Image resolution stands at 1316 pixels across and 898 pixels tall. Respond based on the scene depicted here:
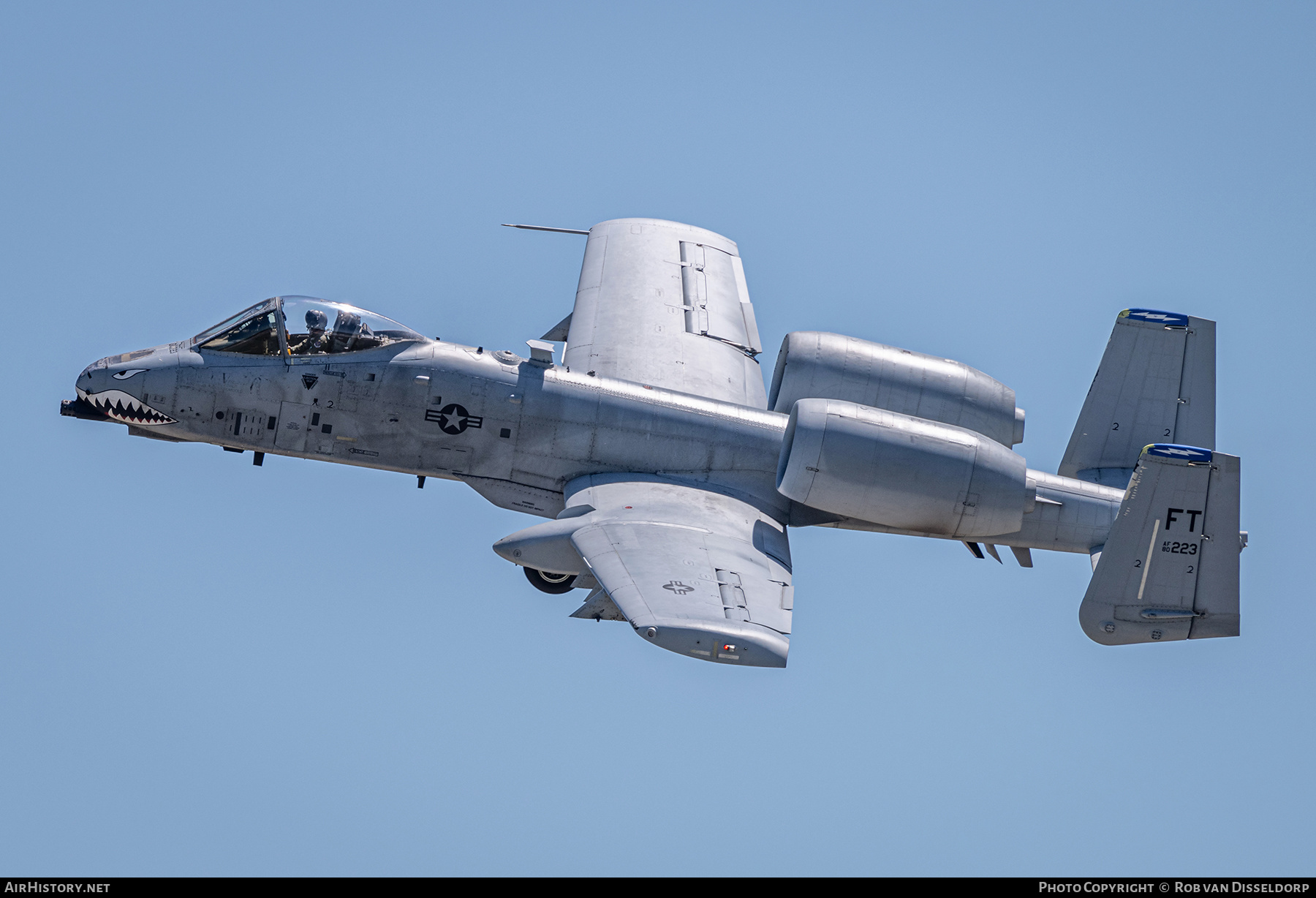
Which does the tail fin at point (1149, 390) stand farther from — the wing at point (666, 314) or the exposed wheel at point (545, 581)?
the exposed wheel at point (545, 581)

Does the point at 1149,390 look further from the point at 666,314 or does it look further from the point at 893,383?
the point at 666,314

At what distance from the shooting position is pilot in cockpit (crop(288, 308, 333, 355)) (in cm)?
2464

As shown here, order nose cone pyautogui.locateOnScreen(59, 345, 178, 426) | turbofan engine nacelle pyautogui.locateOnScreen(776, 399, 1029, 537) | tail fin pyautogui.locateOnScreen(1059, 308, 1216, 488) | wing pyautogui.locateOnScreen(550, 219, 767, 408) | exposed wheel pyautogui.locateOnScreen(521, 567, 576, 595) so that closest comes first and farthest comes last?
turbofan engine nacelle pyautogui.locateOnScreen(776, 399, 1029, 537), nose cone pyautogui.locateOnScreen(59, 345, 178, 426), exposed wheel pyautogui.locateOnScreen(521, 567, 576, 595), tail fin pyautogui.locateOnScreen(1059, 308, 1216, 488), wing pyautogui.locateOnScreen(550, 219, 767, 408)

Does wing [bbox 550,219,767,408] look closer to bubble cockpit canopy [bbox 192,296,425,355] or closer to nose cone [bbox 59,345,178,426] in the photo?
bubble cockpit canopy [bbox 192,296,425,355]

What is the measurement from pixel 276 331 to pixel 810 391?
26.7ft

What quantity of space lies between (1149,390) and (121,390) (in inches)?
604

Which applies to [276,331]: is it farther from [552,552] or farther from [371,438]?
[552,552]

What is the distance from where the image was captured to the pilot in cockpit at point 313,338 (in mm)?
24641

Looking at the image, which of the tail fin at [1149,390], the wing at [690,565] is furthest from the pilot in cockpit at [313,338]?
the tail fin at [1149,390]

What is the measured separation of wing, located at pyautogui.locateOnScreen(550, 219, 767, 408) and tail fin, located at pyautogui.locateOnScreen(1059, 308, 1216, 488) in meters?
5.58

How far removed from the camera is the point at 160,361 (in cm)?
2462

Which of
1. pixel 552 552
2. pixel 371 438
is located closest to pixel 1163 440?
pixel 552 552

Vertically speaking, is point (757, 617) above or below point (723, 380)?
below

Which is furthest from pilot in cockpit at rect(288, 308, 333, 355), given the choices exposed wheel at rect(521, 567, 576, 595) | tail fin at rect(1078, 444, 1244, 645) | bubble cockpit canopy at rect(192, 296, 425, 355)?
tail fin at rect(1078, 444, 1244, 645)
